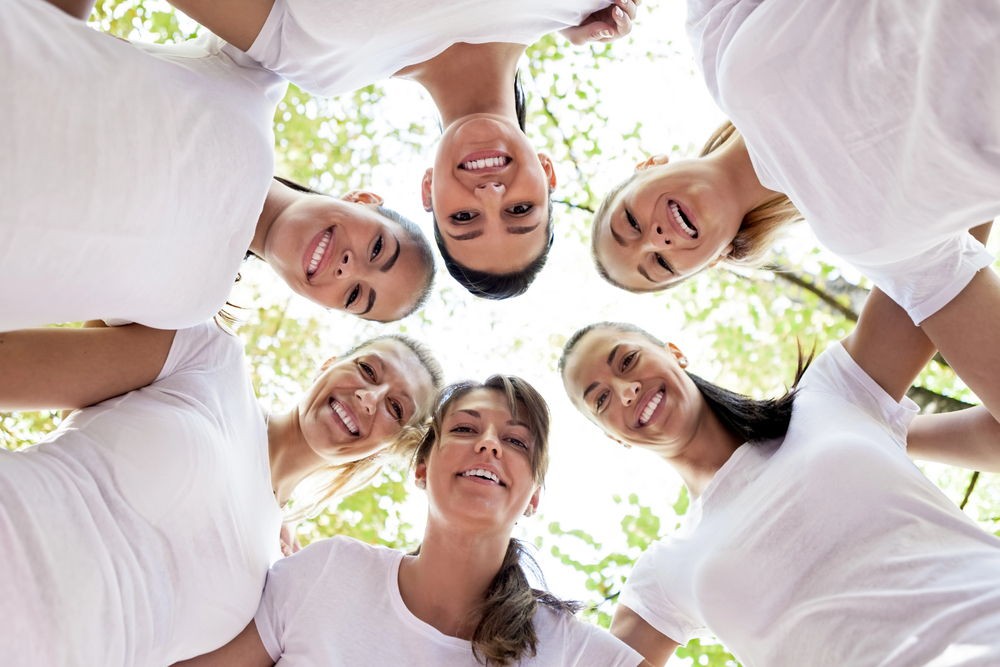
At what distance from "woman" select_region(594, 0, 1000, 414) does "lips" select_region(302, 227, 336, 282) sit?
1.35 metres

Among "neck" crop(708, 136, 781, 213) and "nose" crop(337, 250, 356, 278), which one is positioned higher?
"neck" crop(708, 136, 781, 213)

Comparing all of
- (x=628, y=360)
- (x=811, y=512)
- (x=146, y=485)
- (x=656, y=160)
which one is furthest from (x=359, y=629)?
(x=656, y=160)

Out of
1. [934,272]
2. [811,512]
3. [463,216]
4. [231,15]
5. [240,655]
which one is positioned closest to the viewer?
[231,15]

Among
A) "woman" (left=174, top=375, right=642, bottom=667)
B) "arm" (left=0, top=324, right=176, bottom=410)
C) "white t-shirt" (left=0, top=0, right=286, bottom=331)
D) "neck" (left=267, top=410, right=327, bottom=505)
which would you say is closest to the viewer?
"white t-shirt" (left=0, top=0, right=286, bottom=331)

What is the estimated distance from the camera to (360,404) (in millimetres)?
3080

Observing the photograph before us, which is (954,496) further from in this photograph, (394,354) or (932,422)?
(394,354)

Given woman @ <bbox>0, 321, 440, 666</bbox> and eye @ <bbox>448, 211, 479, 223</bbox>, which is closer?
woman @ <bbox>0, 321, 440, 666</bbox>

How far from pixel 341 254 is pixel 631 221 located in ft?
3.48

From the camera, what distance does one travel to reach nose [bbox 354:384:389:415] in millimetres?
3076

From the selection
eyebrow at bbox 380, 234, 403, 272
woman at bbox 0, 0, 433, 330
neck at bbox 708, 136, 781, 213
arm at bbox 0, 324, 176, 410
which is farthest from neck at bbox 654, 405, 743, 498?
arm at bbox 0, 324, 176, 410

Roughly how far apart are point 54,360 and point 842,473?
2434 millimetres

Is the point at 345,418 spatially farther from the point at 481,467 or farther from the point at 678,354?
the point at 678,354

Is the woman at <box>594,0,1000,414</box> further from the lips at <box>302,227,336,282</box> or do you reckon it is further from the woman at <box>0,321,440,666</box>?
the woman at <box>0,321,440,666</box>

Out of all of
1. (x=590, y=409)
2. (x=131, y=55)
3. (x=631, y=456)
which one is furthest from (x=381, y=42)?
(x=631, y=456)
